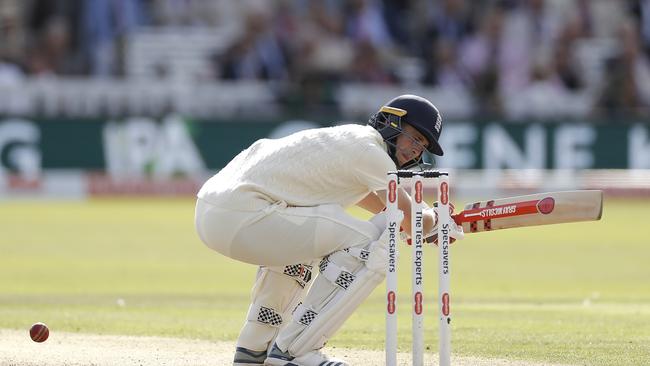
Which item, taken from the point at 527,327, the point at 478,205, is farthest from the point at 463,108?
the point at 478,205

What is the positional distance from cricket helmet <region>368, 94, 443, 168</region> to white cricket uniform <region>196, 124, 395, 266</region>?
60 millimetres

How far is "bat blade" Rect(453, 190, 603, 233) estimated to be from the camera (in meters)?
5.31

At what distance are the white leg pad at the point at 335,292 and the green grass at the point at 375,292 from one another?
119 centimetres

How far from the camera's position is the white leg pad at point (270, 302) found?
5.69m

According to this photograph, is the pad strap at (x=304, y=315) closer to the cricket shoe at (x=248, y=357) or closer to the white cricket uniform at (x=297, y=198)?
the white cricket uniform at (x=297, y=198)

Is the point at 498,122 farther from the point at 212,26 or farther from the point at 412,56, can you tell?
the point at 212,26

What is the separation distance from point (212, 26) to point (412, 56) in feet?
10.4

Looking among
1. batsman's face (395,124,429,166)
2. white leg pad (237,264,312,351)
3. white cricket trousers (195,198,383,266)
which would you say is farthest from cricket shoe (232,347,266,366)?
batsman's face (395,124,429,166)

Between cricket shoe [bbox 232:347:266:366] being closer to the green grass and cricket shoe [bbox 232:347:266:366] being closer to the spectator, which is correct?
the green grass

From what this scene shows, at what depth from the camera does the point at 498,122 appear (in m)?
20.3

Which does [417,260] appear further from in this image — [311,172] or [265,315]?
[265,315]

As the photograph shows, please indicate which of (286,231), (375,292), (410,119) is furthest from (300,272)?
(375,292)

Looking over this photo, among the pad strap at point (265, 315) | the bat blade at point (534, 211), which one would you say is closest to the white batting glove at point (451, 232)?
the bat blade at point (534, 211)

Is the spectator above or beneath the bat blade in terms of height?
above
